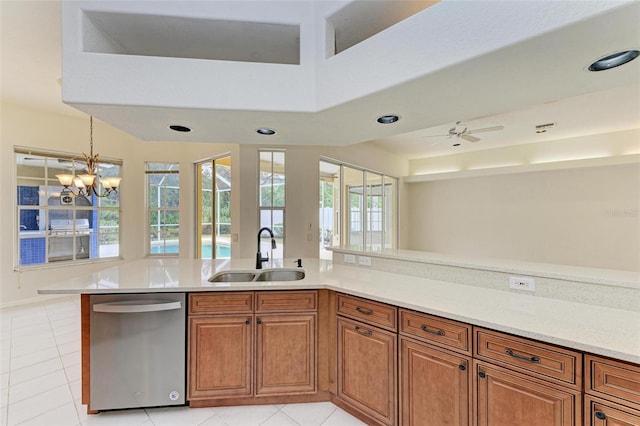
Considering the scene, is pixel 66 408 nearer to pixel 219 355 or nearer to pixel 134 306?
pixel 134 306

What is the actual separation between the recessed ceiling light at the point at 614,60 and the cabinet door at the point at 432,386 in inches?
61.5

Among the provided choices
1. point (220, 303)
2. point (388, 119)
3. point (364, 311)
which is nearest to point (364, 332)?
point (364, 311)

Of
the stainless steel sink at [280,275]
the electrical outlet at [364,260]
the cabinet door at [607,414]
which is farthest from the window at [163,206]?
the cabinet door at [607,414]

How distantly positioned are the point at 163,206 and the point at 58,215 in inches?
61.3

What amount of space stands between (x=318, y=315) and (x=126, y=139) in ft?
17.2

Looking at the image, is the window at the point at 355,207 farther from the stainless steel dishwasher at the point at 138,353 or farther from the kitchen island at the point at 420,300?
the stainless steel dishwasher at the point at 138,353

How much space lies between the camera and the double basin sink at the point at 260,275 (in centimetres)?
Result: 245

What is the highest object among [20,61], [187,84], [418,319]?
[20,61]

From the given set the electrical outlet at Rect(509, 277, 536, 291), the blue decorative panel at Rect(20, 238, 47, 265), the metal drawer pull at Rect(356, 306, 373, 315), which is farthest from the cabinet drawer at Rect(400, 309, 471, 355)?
the blue decorative panel at Rect(20, 238, 47, 265)

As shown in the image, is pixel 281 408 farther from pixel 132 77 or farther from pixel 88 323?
pixel 132 77

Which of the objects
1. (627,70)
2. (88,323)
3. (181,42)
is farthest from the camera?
(181,42)

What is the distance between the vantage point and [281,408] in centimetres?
202

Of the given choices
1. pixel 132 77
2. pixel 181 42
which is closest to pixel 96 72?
pixel 132 77

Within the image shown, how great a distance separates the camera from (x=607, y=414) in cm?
107
